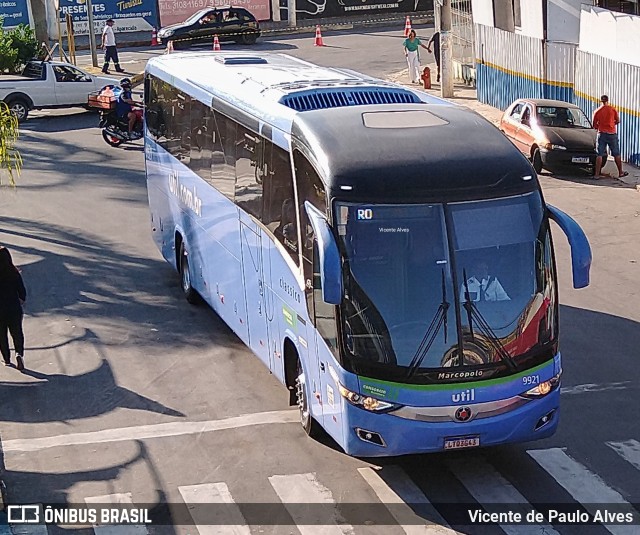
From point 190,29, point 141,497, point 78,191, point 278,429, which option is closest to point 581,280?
point 278,429

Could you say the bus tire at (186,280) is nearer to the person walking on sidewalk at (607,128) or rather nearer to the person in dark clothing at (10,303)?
the person in dark clothing at (10,303)

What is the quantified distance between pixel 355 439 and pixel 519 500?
158 centimetres

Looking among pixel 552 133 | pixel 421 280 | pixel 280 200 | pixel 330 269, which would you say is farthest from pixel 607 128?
pixel 330 269

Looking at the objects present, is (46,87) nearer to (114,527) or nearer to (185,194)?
(185,194)

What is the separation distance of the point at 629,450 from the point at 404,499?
8.11ft

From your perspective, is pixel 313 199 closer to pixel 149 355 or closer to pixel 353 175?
pixel 353 175

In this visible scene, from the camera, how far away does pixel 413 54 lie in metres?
35.8

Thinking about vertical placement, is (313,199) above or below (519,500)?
above

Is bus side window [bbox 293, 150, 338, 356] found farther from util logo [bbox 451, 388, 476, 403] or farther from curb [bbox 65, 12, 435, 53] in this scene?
curb [bbox 65, 12, 435, 53]

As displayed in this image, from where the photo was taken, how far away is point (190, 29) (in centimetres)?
4738

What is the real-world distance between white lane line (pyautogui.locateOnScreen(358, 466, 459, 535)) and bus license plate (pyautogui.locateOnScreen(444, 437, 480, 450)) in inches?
22.8

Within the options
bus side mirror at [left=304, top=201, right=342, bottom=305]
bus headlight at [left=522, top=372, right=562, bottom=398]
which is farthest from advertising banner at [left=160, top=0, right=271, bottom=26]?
bus headlight at [left=522, top=372, right=562, bottom=398]

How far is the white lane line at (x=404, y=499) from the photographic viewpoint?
30.6 feet

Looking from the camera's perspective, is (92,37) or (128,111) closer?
(128,111)
